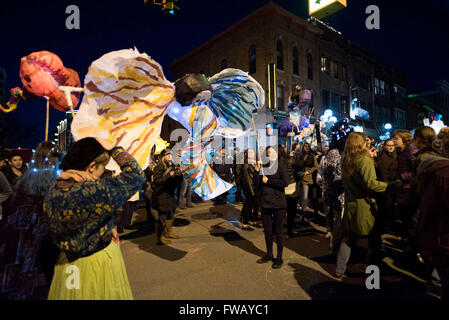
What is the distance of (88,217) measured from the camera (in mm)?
1469

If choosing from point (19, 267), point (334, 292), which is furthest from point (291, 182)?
point (19, 267)

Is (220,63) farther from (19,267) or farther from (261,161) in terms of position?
(19,267)

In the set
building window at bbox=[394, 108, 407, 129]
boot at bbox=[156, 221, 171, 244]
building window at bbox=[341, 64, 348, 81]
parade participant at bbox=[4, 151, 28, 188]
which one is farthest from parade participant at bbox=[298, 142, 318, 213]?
building window at bbox=[394, 108, 407, 129]

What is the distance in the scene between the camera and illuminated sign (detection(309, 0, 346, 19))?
4.24 meters

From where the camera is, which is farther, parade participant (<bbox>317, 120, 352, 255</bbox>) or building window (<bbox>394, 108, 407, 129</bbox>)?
building window (<bbox>394, 108, 407, 129</bbox>)

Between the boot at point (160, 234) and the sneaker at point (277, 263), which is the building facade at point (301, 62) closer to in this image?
the sneaker at point (277, 263)

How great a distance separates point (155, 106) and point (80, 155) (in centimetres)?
77

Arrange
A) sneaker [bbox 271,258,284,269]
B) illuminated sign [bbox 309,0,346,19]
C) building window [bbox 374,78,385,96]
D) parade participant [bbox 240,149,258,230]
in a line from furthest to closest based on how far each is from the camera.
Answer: building window [bbox 374,78,385,96] < parade participant [bbox 240,149,258,230] < illuminated sign [bbox 309,0,346,19] < sneaker [bbox 271,258,284,269]

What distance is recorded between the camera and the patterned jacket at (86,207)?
1.43 meters

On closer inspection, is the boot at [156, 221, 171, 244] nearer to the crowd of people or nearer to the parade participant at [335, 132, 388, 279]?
the crowd of people

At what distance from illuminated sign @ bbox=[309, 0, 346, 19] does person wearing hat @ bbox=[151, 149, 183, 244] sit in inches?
156

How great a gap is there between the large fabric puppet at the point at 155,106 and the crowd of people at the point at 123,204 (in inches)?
9.9

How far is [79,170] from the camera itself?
156 centimetres

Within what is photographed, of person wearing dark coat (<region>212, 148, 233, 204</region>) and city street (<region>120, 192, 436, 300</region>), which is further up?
person wearing dark coat (<region>212, 148, 233, 204</region>)
